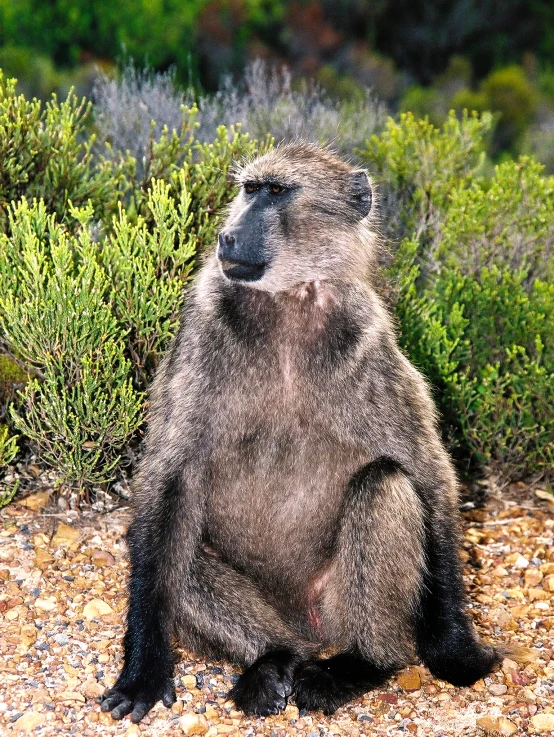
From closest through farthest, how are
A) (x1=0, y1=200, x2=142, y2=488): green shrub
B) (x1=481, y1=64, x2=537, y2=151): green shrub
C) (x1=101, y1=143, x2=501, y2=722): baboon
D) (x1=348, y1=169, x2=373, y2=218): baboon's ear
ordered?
1. (x1=101, y1=143, x2=501, y2=722): baboon
2. (x1=348, y1=169, x2=373, y2=218): baboon's ear
3. (x1=0, y1=200, x2=142, y2=488): green shrub
4. (x1=481, y1=64, x2=537, y2=151): green shrub

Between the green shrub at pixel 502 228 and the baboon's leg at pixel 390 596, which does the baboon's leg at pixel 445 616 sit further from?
the green shrub at pixel 502 228

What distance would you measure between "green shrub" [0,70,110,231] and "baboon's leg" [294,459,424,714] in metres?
2.27

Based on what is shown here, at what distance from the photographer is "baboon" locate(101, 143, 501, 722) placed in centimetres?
280

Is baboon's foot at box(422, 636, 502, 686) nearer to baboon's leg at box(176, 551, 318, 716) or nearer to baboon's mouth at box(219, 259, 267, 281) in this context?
baboon's leg at box(176, 551, 318, 716)

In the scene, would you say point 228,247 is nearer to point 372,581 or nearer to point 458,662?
point 372,581

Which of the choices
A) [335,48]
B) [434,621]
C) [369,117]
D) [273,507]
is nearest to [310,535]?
[273,507]

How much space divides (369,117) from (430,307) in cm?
325

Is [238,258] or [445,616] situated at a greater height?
[238,258]

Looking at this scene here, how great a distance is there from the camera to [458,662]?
3.00 metres

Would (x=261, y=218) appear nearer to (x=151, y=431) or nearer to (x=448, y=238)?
(x=151, y=431)

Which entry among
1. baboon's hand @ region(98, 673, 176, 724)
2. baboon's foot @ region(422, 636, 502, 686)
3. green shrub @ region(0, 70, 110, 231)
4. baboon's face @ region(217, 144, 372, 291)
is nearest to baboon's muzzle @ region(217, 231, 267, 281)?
baboon's face @ region(217, 144, 372, 291)

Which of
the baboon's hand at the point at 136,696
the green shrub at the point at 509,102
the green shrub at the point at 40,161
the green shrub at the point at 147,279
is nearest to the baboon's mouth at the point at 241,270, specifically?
the green shrub at the point at 147,279

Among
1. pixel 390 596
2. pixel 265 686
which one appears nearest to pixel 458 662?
pixel 390 596

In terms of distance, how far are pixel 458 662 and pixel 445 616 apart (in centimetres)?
14
